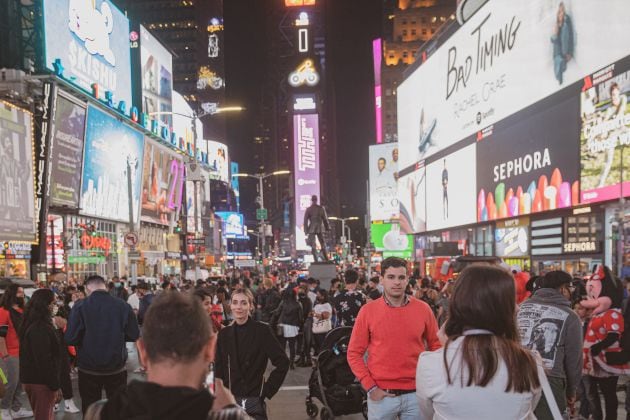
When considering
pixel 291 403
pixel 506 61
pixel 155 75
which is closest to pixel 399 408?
pixel 291 403

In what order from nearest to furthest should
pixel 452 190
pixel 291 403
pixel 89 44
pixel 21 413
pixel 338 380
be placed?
pixel 338 380 < pixel 21 413 < pixel 291 403 < pixel 89 44 < pixel 452 190

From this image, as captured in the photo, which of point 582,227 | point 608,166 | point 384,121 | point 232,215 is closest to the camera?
point 608,166

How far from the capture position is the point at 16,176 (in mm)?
34312

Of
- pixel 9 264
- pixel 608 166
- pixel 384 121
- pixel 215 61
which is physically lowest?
pixel 9 264

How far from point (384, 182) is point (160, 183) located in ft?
118

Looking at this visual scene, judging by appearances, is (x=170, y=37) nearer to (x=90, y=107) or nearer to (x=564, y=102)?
(x=90, y=107)

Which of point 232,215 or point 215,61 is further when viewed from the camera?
point 215,61

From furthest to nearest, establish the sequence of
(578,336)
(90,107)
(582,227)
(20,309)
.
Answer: (90,107)
(582,227)
(20,309)
(578,336)

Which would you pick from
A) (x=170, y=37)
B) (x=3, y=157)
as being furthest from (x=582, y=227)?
(x=170, y=37)

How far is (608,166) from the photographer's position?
3053 cm

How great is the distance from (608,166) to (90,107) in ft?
105

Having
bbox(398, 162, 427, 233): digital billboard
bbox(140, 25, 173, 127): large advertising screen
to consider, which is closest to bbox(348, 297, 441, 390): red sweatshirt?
bbox(398, 162, 427, 233): digital billboard

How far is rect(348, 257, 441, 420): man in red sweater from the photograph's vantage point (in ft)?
17.4

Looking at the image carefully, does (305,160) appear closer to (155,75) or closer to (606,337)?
(155,75)
